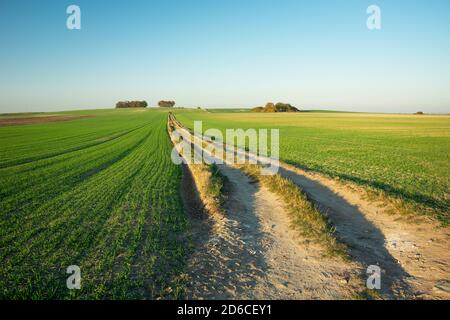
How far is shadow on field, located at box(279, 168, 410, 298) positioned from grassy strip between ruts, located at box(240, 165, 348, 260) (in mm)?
503

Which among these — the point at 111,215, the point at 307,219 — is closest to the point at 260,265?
the point at 307,219

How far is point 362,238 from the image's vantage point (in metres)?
10.3

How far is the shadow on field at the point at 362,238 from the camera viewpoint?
7.54m

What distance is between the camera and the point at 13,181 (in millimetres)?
18375

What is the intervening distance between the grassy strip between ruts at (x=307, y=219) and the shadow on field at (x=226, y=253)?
164 centimetres

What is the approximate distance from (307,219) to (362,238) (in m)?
2.02

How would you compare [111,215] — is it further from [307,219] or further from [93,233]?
[307,219]

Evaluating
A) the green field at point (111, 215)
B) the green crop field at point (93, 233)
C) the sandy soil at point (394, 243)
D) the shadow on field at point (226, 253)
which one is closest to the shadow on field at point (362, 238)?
the sandy soil at point (394, 243)

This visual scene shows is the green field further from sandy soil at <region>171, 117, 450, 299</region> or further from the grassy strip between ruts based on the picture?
the grassy strip between ruts

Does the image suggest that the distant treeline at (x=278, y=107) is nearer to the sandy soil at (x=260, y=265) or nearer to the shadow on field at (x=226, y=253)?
the shadow on field at (x=226, y=253)

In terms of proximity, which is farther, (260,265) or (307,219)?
(307,219)

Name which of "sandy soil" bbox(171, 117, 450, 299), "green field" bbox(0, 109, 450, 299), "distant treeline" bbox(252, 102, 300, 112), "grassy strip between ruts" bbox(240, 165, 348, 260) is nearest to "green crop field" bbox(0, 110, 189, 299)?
"green field" bbox(0, 109, 450, 299)

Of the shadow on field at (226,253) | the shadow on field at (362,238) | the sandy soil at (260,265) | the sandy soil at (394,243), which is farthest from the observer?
the shadow on field at (362,238)

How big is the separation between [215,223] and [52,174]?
1478cm
